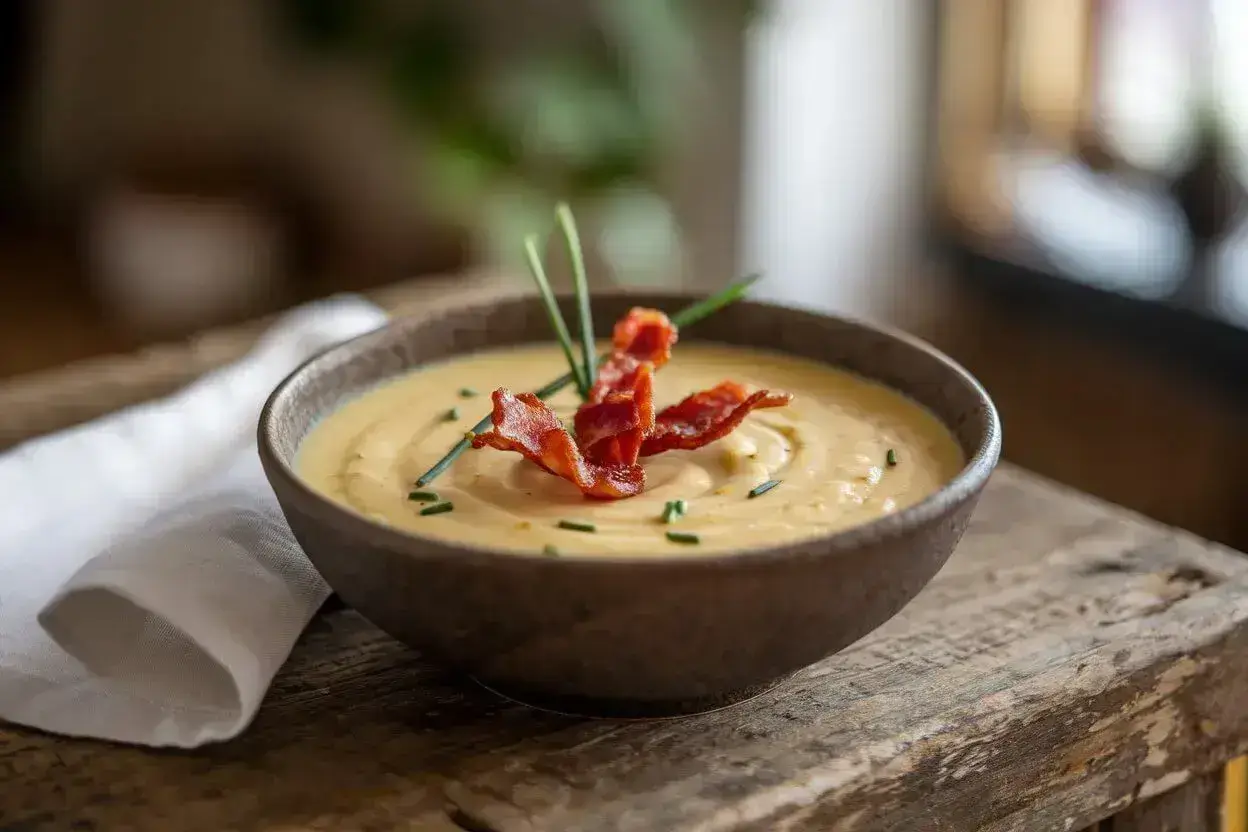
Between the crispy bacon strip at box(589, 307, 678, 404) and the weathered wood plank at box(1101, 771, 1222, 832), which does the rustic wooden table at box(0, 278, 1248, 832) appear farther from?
the crispy bacon strip at box(589, 307, 678, 404)

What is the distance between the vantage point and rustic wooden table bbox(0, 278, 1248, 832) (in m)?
0.82

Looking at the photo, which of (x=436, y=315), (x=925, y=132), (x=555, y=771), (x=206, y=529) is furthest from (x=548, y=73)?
(x=555, y=771)

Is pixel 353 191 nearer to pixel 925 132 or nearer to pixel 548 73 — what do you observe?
pixel 548 73

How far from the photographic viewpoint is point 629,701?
0.87m

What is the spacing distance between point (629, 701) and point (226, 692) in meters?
0.26

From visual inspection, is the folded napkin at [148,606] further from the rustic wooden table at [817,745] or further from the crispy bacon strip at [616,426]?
the crispy bacon strip at [616,426]

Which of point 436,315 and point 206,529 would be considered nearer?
point 206,529

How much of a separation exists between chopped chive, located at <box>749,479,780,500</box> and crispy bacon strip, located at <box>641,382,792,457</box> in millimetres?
54

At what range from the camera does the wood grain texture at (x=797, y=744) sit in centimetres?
82

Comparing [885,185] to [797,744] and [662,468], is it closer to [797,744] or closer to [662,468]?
[662,468]

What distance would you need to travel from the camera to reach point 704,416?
101cm

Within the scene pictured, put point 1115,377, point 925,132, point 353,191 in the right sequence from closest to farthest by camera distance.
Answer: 1. point 1115,377
2. point 925,132
3. point 353,191

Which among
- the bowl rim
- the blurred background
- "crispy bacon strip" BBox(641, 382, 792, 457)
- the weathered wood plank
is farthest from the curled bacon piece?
the blurred background

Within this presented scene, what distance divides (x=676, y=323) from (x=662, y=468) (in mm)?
232
